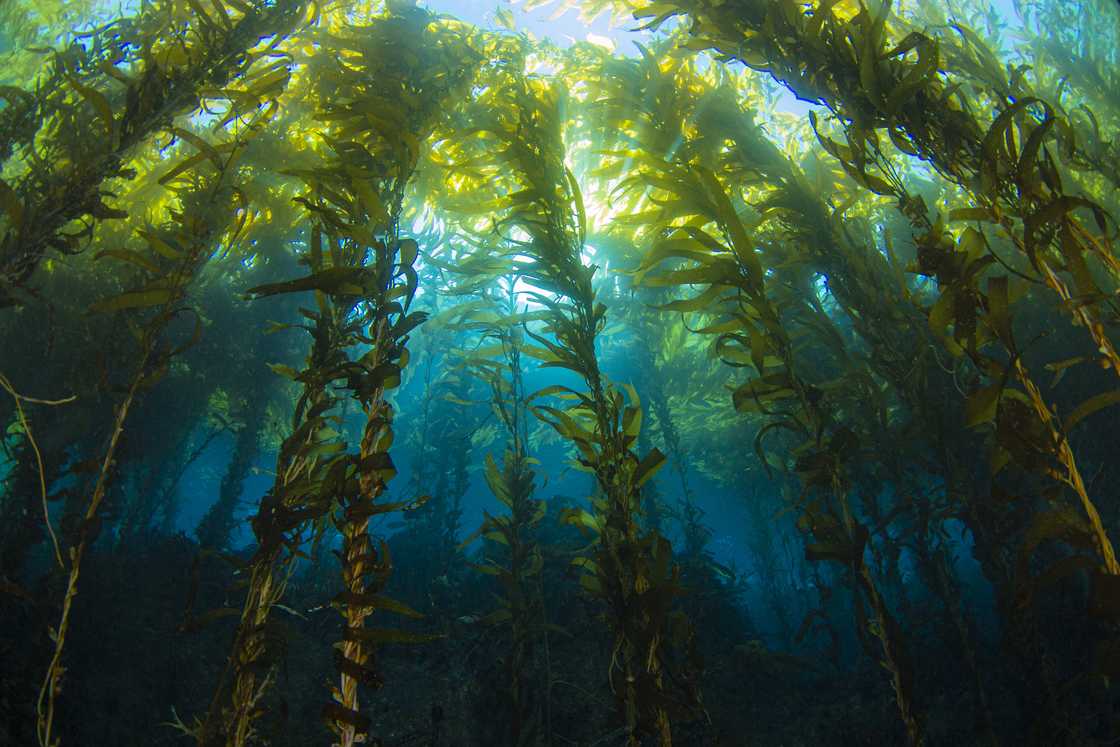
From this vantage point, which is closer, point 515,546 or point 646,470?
point 646,470

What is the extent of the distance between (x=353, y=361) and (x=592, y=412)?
1.11 metres

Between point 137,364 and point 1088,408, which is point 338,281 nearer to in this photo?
point 137,364

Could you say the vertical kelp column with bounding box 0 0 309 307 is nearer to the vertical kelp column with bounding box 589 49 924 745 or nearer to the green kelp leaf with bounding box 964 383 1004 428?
the vertical kelp column with bounding box 589 49 924 745

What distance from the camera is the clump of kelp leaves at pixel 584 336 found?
1.51m

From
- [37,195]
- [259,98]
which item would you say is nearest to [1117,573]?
[259,98]

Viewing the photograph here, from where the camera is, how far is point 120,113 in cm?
250

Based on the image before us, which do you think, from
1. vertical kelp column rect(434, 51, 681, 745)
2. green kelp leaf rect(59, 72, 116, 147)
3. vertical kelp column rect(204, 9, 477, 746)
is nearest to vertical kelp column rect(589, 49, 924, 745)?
vertical kelp column rect(434, 51, 681, 745)

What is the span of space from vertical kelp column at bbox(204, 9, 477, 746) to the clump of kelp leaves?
2 centimetres

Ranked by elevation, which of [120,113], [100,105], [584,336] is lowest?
[584,336]

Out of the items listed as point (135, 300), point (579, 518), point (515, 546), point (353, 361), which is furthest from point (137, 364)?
point (515, 546)

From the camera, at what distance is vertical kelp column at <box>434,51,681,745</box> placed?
5.46 feet

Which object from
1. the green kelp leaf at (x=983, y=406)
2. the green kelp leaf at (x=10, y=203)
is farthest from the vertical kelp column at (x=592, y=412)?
the green kelp leaf at (x=10, y=203)

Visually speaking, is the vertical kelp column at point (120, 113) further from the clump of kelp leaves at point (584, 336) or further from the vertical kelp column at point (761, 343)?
the vertical kelp column at point (761, 343)

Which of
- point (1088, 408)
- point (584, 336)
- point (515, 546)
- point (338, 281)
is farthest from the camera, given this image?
point (515, 546)
